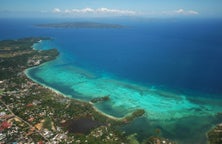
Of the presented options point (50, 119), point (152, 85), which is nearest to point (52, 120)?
point (50, 119)

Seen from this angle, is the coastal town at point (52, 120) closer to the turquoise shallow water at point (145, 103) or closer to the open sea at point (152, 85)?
the turquoise shallow water at point (145, 103)

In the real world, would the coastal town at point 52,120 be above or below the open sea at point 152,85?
below

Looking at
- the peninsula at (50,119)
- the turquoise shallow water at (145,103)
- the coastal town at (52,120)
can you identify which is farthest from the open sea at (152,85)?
the peninsula at (50,119)

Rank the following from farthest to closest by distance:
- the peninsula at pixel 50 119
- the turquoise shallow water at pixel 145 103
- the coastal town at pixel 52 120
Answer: the turquoise shallow water at pixel 145 103, the peninsula at pixel 50 119, the coastal town at pixel 52 120

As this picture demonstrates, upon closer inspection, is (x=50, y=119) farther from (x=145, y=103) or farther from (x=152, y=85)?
(x=152, y=85)

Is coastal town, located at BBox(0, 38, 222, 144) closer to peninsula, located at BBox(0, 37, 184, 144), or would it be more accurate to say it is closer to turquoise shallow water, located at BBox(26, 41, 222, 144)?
peninsula, located at BBox(0, 37, 184, 144)

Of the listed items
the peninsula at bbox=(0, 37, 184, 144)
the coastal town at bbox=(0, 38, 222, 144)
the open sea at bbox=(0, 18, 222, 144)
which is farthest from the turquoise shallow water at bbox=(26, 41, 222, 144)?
the peninsula at bbox=(0, 37, 184, 144)
